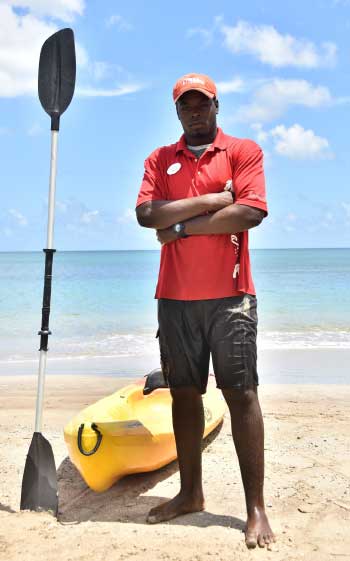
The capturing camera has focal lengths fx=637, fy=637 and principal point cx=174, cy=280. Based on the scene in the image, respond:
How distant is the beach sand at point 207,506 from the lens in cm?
306

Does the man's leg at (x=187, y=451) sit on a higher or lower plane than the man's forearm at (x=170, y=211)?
lower

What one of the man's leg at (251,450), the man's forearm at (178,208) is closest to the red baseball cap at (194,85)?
the man's forearm at (178,208)

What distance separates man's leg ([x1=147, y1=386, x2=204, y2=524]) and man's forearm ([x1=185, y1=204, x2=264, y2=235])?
85cm

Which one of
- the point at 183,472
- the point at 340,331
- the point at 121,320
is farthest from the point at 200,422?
the point at 121,320

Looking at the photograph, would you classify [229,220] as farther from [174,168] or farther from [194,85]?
[194,85]

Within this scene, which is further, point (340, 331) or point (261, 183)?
point (340, 331)

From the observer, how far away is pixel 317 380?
8273 millimetres

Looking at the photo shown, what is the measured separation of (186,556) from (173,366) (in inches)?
35.6

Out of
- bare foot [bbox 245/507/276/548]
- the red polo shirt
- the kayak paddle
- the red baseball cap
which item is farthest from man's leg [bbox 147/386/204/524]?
the red baseball cap

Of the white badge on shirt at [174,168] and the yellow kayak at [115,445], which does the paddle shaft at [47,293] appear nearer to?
the yellow kayak at [115,445]

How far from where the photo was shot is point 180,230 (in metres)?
3.15

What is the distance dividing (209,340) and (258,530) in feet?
3.14

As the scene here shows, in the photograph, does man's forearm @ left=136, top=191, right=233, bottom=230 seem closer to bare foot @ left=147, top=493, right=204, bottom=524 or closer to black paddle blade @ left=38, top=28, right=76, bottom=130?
black paddle blade @ left=38, top=28, right=76, bottom=130

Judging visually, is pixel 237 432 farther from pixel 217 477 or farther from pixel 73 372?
pixel 73 372
